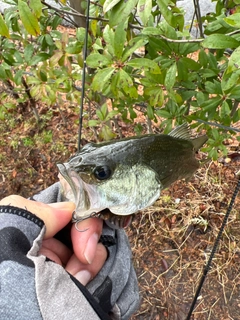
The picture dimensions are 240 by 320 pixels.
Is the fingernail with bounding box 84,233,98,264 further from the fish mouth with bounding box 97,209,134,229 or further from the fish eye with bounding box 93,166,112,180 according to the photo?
the fish eye with bounding box 93,166,112,180

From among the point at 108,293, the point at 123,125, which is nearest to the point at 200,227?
the point at 123,125

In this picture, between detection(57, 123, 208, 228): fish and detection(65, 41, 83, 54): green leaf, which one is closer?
detection(57, 123, 208, 228): fish

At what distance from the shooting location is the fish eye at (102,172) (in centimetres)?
100

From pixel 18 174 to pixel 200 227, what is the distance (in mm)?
1420

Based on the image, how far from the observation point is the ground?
2.11 meters

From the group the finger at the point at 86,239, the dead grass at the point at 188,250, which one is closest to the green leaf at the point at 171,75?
the finger at the point at 86,239

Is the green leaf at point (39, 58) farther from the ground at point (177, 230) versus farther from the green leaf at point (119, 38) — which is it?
the ground at point (177, 230)

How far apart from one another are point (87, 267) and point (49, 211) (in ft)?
0.78

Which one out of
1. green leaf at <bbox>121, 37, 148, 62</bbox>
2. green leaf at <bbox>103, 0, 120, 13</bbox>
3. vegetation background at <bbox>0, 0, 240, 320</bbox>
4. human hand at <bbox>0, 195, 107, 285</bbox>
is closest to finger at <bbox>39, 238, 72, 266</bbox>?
human hand at <bbox>0, 195, 107, 285</bbox>

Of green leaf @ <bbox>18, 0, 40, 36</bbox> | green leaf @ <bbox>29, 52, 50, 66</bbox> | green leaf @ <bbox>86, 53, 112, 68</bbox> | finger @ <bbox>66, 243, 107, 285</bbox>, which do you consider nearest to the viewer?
green leaf @ <bbox>18, 0, 40, 36</bbox>

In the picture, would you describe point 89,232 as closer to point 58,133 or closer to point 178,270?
point 178,270

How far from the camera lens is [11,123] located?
2969 millimetres

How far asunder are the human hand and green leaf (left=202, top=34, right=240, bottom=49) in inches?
25.0

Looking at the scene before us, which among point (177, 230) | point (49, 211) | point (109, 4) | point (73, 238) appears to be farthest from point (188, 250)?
point (109, 4)
